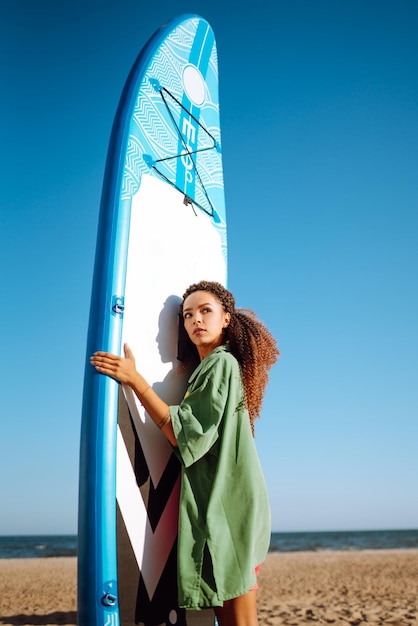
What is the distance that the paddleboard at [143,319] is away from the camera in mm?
1802

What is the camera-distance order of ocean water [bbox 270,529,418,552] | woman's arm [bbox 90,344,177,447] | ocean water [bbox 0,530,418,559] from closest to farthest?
woman's arm [bbox 90,344,177,447] → ocean water [bbox 0,530,418,559] → ocean water [bbox 270,529,418,552]

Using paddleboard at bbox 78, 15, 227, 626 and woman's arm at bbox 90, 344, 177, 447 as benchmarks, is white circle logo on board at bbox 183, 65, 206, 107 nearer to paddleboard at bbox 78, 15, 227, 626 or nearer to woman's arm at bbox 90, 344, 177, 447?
paddleboard at bbox 78, 15, 227, 626

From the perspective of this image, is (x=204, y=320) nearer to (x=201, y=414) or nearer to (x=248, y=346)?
(x=248, y=346)

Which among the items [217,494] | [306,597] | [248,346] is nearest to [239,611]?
[217,494]

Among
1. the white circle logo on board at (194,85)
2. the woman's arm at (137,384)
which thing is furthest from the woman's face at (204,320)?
the white circle logo on board at (194,85)

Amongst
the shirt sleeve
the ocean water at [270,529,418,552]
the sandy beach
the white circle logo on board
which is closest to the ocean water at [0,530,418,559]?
the ocean water at [270,529,418,552]

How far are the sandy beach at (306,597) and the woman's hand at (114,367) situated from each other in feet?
19.4

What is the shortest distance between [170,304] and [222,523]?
1.00 meters

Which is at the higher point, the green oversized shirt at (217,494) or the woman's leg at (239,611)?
the green oversized shirt at (217,494)

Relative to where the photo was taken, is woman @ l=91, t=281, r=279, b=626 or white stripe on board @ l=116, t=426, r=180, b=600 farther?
white stripe on board @ l=116, t=426, r=180, b=600

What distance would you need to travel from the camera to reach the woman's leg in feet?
5.75

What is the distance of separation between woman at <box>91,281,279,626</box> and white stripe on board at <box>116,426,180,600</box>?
0.20 m

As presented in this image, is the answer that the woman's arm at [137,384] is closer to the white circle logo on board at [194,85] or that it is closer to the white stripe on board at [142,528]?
the white stripe on board at [142,528]

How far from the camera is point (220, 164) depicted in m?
3.44
